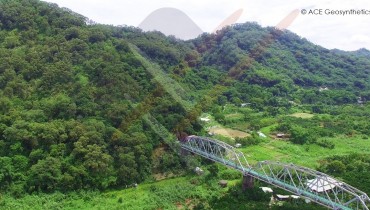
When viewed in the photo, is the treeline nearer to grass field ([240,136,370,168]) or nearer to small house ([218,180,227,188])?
small house ([218,180,227,188])

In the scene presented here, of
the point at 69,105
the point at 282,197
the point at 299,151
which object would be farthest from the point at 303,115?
the point at 69,105

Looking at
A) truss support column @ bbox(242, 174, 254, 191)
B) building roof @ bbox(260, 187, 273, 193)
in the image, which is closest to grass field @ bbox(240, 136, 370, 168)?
building roof @ bbox(260, 187, 273, 193)

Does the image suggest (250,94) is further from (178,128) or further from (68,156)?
(68,156)

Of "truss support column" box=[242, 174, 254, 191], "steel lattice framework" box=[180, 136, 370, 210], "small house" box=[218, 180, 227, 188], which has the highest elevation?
"steel lattice framework" box=[180, 136, 370, 210]

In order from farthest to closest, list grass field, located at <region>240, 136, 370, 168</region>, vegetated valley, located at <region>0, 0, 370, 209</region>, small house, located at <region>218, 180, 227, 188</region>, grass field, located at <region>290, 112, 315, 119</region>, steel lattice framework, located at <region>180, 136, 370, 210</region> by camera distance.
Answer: grass field, located at <region>290, 112, 315, 119</region>
grass field, located at <region>240, 136, 370, 168</region>
small house, located at <region>218, 180, 227, 188</region>
vegetated valley, located at <region>0, 0, 370, 209</region>
steel lattice framework, located at <region>180, 136, 370, 210</region>

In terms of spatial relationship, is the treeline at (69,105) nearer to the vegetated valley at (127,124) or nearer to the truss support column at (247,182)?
the vegetated valley at (127,124)

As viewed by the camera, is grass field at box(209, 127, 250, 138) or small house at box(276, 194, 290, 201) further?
grass field at box(209, 127, 250, 138)

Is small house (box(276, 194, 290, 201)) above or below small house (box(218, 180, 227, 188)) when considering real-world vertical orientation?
above

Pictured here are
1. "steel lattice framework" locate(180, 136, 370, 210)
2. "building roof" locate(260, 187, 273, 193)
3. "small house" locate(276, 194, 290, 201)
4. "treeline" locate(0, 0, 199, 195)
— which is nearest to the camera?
"steel lattice framework" locate(180, 136, 370, 210)
